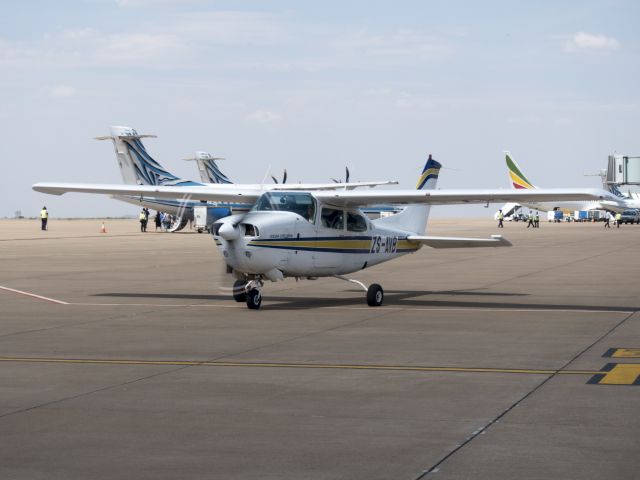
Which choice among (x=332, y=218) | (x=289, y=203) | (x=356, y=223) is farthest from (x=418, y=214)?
(x=289, y=203)

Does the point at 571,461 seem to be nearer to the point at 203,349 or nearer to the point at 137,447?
the point at 137,447

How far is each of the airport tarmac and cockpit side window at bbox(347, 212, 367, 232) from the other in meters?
1.54

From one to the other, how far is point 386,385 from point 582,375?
236 centimetres

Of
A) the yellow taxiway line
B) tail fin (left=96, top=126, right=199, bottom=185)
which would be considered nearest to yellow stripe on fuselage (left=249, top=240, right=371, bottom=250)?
the yellow taxiway line

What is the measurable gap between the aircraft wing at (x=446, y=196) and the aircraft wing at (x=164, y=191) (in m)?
1.69

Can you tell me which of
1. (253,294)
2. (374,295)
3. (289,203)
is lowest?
(374,295)

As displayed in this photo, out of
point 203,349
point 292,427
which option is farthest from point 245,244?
point 292,427

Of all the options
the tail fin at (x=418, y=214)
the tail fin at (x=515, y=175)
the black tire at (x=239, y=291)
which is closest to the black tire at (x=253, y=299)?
the black tire at (x=239, y=291)

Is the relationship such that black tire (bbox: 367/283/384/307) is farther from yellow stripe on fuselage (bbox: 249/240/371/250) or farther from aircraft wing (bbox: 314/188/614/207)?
aircraft wing (bbox: 314/188/614/207)

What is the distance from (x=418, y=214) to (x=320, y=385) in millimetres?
13586

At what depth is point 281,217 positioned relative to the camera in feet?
64.5

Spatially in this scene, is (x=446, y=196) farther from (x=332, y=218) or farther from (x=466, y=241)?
(x=332, y=218)

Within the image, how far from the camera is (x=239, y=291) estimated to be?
20.5 m

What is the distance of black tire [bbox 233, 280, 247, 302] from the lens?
20.5 m
